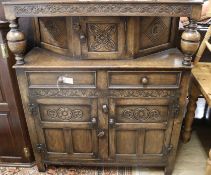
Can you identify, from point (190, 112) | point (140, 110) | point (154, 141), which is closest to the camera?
point (140, 110)

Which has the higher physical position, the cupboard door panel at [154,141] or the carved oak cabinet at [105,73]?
the carved oak cabinet at [105,73]

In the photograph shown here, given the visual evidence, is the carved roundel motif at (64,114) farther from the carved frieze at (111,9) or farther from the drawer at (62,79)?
the carved frieze at (111,9)

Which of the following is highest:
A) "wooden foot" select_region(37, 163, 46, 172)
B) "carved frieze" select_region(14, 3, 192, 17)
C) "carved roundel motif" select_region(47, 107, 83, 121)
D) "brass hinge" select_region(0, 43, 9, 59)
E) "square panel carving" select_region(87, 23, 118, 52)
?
"carved frieze" select_region(14, 3, 192, 17)

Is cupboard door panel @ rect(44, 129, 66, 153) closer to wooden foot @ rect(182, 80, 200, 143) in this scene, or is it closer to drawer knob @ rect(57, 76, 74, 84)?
drawer knob @ rect(57, 76, 74, 84)

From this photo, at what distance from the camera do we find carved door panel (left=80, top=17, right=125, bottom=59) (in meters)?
1.37

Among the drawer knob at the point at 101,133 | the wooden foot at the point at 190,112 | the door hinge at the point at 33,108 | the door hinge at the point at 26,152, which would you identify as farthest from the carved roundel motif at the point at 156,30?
the door hinge at the point at 26,152

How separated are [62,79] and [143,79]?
46 cm

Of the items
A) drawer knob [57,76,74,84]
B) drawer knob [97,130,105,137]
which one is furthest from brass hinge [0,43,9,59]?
drawer knob [97,130,105,137]

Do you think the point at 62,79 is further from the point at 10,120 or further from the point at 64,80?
the point at 10,120

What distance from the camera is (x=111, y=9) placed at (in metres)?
1.24

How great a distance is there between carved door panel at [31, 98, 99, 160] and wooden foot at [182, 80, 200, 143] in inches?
30.2

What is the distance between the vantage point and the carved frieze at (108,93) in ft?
4.79

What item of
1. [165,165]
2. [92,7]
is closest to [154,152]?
[165,165]

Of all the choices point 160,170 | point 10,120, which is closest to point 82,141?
point 10,120
